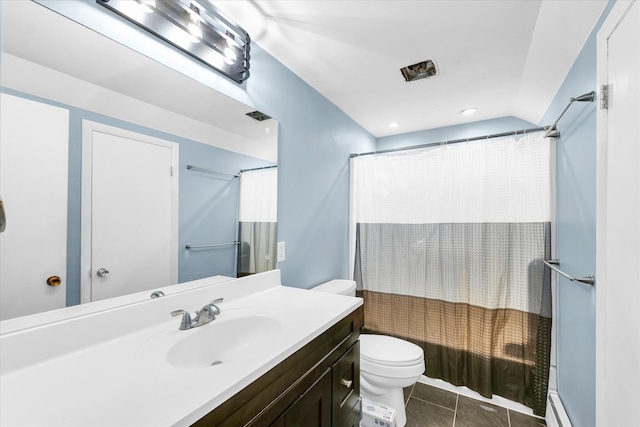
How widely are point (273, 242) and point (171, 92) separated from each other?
0.91m

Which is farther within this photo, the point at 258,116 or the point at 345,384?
the point at 258,116

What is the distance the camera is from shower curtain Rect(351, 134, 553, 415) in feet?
5.96

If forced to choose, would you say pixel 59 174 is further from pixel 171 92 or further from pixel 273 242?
pixel 273 242

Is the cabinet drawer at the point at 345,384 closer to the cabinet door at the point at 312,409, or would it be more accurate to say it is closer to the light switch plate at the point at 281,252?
the cabinet door at the point at 312,409

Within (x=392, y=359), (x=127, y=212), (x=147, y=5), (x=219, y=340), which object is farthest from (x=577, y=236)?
(x=147, y=5)

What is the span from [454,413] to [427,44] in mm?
2368

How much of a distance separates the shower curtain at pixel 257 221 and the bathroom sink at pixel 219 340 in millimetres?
324

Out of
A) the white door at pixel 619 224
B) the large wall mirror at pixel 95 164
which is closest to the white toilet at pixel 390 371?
the white door at pixel 619 224

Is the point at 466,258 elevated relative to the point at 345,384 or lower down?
elevated

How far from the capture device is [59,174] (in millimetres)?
822

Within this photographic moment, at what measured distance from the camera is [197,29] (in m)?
1.17

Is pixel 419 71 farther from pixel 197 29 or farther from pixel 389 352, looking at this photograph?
pixel 389 352

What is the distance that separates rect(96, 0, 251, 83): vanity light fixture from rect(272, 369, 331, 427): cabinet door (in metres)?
1.42

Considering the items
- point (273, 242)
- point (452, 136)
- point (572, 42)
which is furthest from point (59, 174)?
point (452, 136)
